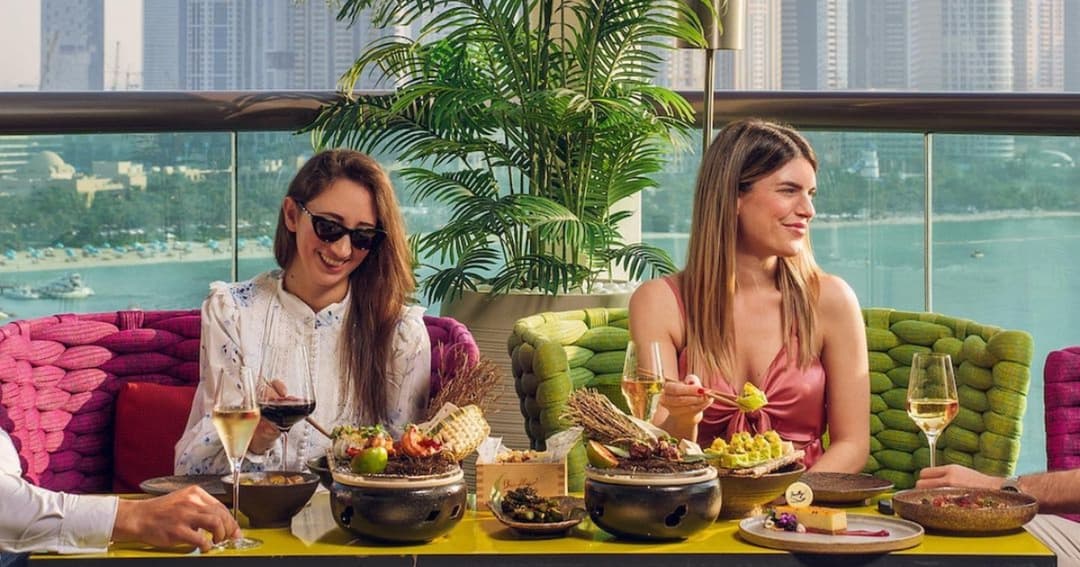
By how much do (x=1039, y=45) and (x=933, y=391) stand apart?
4441mm

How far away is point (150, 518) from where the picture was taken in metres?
1.93

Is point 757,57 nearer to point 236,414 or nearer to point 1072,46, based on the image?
point 1072,46

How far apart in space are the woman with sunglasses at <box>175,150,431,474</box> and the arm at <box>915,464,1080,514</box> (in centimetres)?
94

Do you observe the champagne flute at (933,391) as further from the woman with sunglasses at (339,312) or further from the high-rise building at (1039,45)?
the high-rise building at (1039,45)

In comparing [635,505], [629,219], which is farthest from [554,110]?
[635,505]

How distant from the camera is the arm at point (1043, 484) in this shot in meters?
2.22

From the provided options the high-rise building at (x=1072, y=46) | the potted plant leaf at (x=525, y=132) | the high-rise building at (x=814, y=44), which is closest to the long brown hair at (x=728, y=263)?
the potted plant leaf at (x=525, y=132)

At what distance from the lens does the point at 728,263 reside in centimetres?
294

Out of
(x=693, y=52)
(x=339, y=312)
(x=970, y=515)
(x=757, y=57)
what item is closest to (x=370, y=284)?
(x=339, y=312)

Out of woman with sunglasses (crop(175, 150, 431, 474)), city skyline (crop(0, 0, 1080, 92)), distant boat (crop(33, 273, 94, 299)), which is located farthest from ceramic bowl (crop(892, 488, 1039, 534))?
city skyline (crop(0, 0, 1080, 92))

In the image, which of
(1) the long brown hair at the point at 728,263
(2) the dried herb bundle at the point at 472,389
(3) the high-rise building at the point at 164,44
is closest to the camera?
(2) the dried herb bundle at the point at 472,389

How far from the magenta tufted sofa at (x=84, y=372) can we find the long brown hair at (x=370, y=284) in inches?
4.8

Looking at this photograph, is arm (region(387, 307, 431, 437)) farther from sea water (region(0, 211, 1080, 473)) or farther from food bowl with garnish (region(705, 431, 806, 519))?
sea water (region(0, 211, 1080, 473))

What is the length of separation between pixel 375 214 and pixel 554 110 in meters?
1.69
